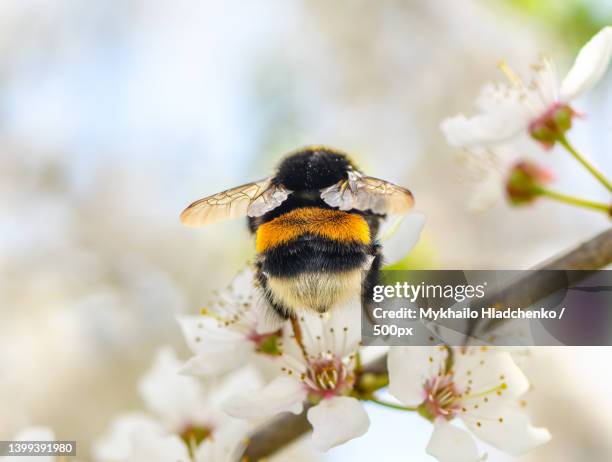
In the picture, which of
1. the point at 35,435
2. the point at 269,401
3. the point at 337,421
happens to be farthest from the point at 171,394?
the point at 337,421

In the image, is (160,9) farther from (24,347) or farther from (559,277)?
(559,277)

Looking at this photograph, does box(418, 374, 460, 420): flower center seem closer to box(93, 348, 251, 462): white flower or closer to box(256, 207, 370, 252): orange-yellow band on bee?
box(256, 207, 370, 252): orange-yellow band on bee

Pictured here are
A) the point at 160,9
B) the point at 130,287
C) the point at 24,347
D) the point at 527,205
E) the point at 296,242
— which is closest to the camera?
the point at 296,242

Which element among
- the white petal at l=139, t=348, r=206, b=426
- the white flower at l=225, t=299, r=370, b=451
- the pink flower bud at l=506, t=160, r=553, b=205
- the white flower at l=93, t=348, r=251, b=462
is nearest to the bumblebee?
the white flower at l=225, t=299, r=370, b=451

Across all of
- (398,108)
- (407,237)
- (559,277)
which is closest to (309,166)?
(407,237)

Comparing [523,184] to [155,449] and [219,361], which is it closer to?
[219,361]
